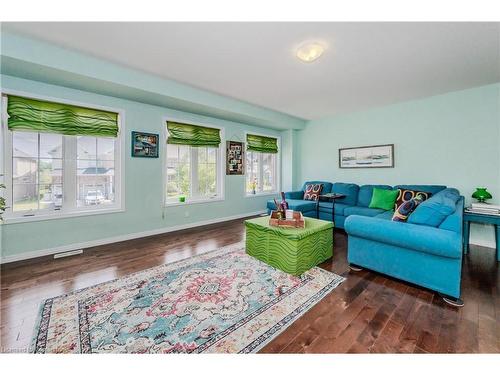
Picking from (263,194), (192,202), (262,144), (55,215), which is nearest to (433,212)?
(192,202)

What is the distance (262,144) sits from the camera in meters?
5.52

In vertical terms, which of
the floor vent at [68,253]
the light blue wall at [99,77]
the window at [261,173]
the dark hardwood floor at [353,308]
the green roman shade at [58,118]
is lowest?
the dark hardwood floor at [353,308]

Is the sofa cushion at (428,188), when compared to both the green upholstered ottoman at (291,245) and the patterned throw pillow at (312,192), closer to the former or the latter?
the patterned throw pillow at (312,192)

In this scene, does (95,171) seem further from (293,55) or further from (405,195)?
(405,195)

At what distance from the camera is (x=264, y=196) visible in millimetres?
5668

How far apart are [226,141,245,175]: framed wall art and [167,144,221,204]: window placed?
24 cm

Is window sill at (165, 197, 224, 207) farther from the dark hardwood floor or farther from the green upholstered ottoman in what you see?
the green upholstered ottoman

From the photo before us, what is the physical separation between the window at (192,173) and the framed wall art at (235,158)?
238 millimetres

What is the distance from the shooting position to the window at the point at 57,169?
2699mm

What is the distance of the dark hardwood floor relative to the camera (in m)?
1.37

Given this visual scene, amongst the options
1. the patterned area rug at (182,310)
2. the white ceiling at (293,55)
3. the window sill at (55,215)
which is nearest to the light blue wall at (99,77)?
the white ceiling at (293,55)

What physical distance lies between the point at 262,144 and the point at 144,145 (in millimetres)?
2841

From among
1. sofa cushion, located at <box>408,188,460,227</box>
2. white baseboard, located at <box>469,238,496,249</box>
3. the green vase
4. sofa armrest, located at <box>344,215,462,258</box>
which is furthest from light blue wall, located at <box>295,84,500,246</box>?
sofa armrest, located at <box>344,215,462,258</box>
